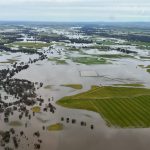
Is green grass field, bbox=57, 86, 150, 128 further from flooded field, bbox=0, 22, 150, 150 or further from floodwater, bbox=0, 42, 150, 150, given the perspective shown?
floodwater, bbox=0, 42, 150, 150

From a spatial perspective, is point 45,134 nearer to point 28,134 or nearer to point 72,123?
point 28,134

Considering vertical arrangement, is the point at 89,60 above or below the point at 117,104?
below

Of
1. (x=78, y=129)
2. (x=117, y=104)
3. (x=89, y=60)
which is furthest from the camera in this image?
(x=89, y=60)

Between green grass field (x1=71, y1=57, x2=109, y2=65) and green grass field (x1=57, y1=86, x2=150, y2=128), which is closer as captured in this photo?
green grass field (x1=57, y1=86, x2=150, y2=128)

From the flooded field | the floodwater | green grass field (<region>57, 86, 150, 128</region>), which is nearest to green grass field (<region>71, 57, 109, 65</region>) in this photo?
the flooded field

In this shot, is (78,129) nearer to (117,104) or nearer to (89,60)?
(117,104)

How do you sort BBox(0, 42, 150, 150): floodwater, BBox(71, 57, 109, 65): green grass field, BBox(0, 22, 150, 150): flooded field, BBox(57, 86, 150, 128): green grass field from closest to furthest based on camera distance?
→ BBox(0, 42, 150, 150): floodwater, BBox(0, 22, 150, 150): flooded field, BBox(57, 86, 150, 128): green grass field, BBox(71, 57, 109, 65): green grass field

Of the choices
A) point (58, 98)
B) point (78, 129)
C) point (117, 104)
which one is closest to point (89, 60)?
point (58, 98)
